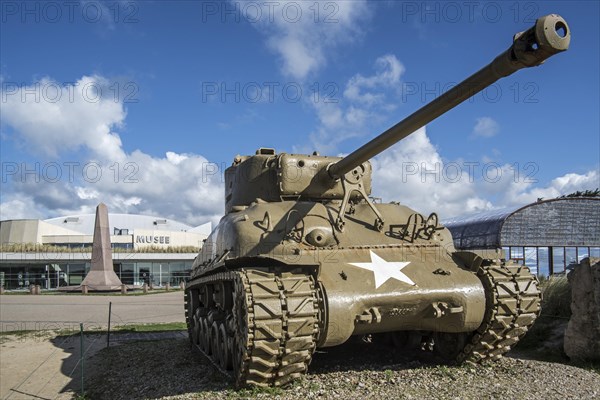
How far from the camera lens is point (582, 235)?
25.4 metres

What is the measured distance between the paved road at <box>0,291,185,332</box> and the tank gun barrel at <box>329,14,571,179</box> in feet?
46.6

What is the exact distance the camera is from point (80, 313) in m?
24.2

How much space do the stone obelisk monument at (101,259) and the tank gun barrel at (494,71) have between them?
103 feet

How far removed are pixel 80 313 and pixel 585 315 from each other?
19871mm

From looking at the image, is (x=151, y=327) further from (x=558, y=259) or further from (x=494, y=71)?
(x=558, y=259)

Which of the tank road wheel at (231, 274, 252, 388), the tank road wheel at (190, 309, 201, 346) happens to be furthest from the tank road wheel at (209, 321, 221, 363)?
the tank road wheel at (231, 274, 252, 388)

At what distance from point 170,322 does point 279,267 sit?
46.6 feet

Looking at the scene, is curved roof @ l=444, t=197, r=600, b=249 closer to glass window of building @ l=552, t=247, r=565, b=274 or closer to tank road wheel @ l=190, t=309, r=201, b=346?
glass window of building @ l=552, t=247, r=565, b=274

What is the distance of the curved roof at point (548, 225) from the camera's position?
965 inches

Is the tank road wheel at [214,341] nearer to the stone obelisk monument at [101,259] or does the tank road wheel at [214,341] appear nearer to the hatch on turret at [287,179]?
the hatch on turret at [287,179]

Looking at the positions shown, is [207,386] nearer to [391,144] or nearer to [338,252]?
[338,252]

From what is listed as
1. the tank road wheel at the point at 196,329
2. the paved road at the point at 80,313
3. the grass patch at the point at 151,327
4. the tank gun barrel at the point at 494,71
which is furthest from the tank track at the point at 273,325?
the paved road at the point at 80,313

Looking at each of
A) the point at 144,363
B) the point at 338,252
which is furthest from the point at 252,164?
the point at 144,363

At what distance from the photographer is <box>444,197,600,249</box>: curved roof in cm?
2450
